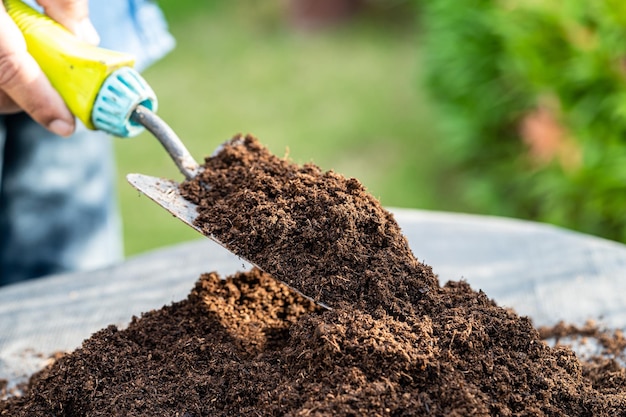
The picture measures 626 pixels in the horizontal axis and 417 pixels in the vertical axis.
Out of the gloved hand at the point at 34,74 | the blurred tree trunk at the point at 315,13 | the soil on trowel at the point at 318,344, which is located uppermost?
the blurred tree trunk at the point at 315,13

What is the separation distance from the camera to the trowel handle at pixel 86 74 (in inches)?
52.1

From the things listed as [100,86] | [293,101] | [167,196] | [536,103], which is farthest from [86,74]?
[293,101]

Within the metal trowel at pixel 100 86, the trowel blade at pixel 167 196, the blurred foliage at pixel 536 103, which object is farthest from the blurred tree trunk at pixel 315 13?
the trowel blade at pixel 167 196

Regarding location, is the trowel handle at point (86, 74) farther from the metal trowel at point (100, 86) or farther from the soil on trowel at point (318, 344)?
the soil on trowel at point (318, 344)

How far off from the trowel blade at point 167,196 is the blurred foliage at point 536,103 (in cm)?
147

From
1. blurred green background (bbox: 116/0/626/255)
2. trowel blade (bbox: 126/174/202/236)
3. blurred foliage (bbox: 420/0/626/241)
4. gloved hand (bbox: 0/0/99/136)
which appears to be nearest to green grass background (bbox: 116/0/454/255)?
blurred green background (bbox: 116/0/626/255)

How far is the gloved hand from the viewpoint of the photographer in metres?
1.32

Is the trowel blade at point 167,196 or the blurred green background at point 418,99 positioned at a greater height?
the blurred green background at point 418,99

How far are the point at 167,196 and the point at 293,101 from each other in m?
3.37

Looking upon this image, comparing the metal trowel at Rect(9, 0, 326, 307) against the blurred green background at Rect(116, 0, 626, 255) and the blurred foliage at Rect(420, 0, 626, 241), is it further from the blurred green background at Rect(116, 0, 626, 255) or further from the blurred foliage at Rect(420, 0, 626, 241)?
the blurred foliage at Rect(420, 0, 626, 241)

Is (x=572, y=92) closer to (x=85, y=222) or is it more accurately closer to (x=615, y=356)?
(x=615, y=356)

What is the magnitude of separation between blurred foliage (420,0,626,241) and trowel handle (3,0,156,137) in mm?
1498

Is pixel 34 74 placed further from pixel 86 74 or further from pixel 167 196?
pixel 167 196

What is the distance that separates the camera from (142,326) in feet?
4.19
